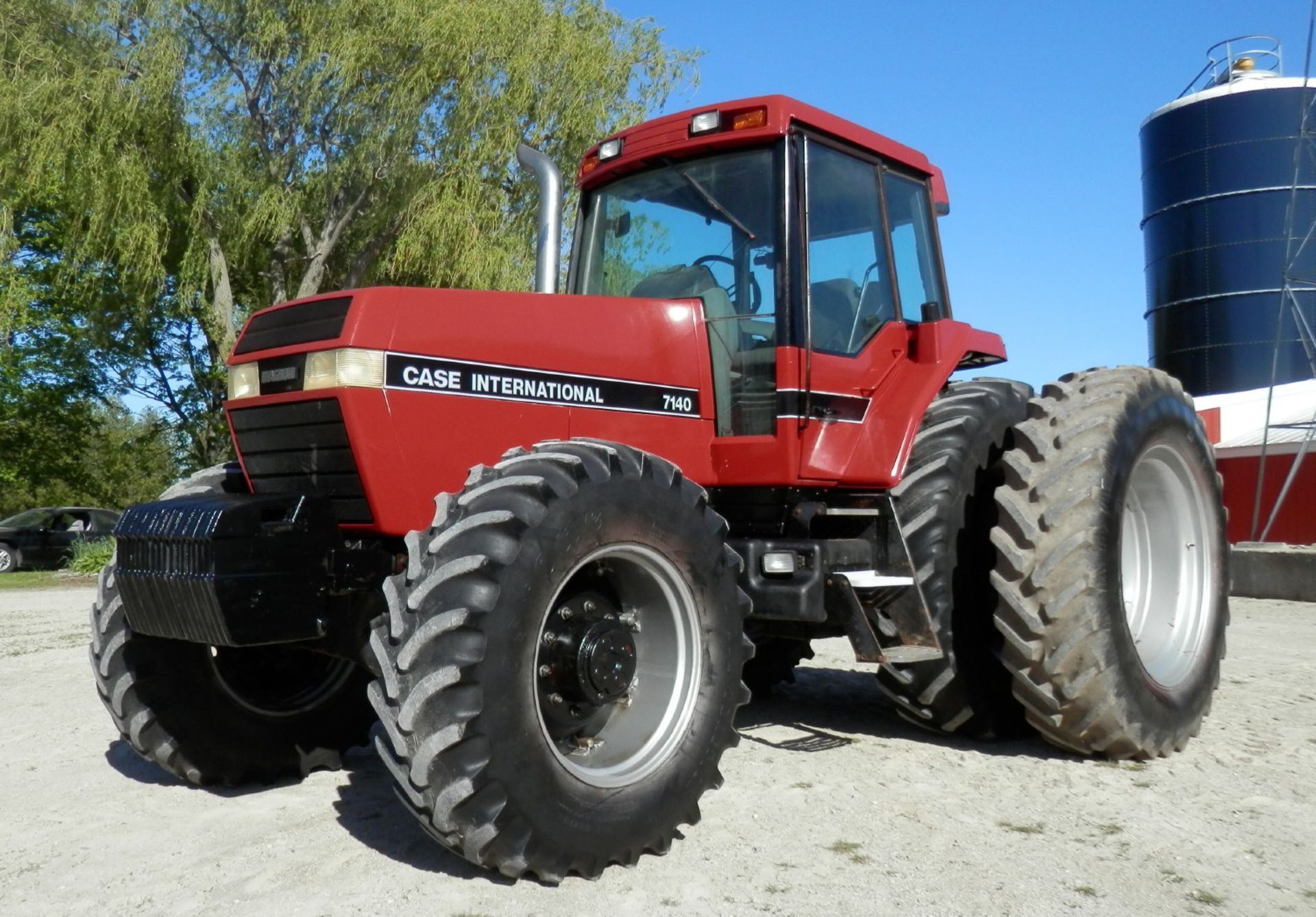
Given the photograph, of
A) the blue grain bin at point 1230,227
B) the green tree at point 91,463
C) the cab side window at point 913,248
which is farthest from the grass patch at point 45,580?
the blue grain bin at point 1230,227

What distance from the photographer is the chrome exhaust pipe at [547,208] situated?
14.8 ft

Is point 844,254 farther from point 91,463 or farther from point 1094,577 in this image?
point 91,463

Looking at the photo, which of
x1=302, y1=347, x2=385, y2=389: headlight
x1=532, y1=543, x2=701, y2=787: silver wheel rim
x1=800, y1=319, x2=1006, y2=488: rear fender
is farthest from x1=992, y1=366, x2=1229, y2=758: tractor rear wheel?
x1=302, y1=347, x2=385, y2=389: headlight

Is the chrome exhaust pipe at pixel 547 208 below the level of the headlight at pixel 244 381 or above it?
above

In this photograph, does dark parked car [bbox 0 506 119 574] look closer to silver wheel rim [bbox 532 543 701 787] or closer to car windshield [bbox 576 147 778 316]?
car windshield [bbox 576 147 778 316]

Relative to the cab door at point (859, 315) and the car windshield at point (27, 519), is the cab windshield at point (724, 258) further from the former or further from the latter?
the car windshield at point (27, 519)

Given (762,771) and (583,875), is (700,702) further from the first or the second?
(762,771)

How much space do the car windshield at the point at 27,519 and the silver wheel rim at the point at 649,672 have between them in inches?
858

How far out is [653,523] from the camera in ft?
12.1

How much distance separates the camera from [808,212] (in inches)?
187

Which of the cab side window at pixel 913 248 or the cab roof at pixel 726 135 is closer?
the cab roof at pixel 726 135

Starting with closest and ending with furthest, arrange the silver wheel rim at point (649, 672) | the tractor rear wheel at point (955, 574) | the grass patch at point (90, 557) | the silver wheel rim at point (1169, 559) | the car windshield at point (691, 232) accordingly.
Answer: the silver wheel rim at point (649, 672) < the car windshield at point (691, 232) < the tractor rear wheel at point (955, 574) < the silver wheel rim at point (1169, 559) < the grass patch at point (90, 557)

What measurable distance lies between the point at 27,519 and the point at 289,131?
1016 cm

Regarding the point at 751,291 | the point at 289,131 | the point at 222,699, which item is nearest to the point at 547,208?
the point at 751,291
